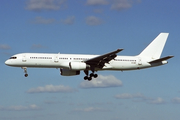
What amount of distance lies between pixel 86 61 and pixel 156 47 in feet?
51.8

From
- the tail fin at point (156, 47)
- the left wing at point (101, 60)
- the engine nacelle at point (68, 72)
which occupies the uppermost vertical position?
the tail fin at point (156, 47)

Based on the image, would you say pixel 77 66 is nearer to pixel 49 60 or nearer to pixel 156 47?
pixel 49 60

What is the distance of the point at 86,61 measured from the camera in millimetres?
73062

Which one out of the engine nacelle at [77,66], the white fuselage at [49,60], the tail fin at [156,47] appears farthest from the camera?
the tail fin at [156,47]

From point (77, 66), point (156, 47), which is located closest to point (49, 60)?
point (77, 66)

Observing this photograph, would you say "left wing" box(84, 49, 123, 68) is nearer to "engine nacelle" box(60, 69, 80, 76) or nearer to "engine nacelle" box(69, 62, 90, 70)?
"engine nacelle" box(69, 62, 90, 70)

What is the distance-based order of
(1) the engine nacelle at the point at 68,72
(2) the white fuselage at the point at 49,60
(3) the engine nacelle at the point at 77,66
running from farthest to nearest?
1. (1) the engine nacelle at the point at 68,72
2. (3) the engine nacelle at the point at 77,66
3. (2) the white fuselage at the point at 49,60

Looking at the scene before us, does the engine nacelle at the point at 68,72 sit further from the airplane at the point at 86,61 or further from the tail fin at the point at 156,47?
the tail fin at the point at 156,47

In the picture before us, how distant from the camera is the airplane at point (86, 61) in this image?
72062 mm

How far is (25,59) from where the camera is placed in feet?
236

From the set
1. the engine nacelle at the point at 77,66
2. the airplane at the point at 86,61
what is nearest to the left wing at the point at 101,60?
the airplane at the point at 86,61

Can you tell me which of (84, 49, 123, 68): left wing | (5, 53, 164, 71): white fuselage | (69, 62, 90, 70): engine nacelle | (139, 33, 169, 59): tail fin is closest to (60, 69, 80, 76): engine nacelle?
(5, 53, 164, 71): white fuselage

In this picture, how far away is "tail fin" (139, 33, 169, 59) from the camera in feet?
261

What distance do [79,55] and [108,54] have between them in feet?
21.6
